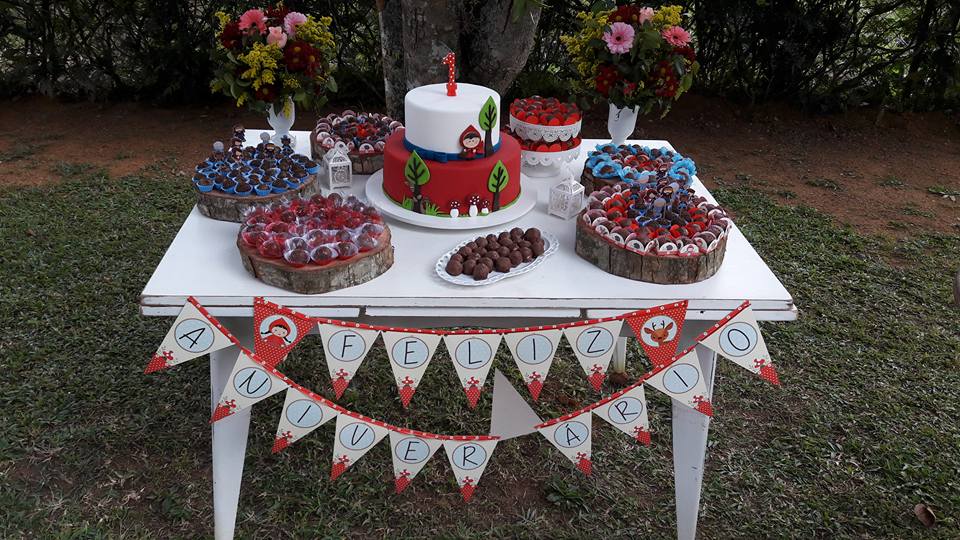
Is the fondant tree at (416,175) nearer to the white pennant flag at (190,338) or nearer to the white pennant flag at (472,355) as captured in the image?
the white pennant flag at (472,355)

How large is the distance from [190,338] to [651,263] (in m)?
1.19

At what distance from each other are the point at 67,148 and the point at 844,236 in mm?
5052

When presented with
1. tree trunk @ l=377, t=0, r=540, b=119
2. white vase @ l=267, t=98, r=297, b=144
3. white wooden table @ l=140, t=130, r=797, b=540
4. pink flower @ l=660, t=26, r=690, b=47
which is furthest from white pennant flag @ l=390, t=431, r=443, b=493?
tree trunk @ l=377, t=0, r=540, b=119

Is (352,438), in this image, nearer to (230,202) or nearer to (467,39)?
(230,202)

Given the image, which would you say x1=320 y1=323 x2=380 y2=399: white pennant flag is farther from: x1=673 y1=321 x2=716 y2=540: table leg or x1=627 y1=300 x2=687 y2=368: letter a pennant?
x1=673 y1=321 x2=716 y2=540: table leg

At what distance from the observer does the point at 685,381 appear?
2189 mm

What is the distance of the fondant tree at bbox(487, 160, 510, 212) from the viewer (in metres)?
2.48

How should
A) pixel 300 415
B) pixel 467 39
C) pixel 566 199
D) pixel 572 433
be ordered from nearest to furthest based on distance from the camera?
pixel 300 415, pixel 572 433, pixel 566 199, pixel 467 39

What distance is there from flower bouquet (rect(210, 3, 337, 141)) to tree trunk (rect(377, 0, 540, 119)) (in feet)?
2.43

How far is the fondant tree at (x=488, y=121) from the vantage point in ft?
7.97

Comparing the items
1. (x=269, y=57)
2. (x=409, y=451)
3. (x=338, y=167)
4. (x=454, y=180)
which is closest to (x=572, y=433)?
(x=409, y=451)

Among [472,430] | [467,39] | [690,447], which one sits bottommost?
[472,430]

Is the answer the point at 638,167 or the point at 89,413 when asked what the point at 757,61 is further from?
the point at 89,413

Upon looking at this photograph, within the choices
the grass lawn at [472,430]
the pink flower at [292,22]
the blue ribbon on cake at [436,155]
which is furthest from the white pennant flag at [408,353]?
the pink flower at [292,22]
